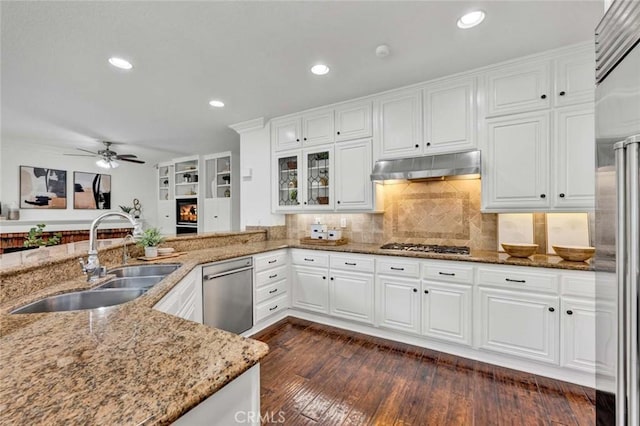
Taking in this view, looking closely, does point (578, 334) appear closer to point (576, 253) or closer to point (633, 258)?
point (576, 253)

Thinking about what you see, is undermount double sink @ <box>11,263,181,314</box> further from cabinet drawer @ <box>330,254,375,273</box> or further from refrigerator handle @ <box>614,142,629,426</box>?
refrigerator handle @ <box>614,142,629,426</box>

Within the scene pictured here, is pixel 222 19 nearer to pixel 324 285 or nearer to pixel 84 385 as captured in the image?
pixel 84 385

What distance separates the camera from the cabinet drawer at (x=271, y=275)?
9.66ft

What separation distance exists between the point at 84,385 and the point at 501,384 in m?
2.54

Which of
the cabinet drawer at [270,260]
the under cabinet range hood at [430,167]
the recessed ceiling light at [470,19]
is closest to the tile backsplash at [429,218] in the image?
the under cabinet range hood at [430,167]

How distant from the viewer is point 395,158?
9.61ft

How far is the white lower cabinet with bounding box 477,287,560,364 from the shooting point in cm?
204

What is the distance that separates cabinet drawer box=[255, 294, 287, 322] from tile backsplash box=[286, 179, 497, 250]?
1.17 meters

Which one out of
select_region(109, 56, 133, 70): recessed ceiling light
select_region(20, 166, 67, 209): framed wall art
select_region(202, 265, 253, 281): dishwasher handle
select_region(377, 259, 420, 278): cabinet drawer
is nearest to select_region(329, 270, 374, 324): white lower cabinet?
select_region(377, 259, 420, 278): cabinet drawer

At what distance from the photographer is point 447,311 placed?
7.88 ft

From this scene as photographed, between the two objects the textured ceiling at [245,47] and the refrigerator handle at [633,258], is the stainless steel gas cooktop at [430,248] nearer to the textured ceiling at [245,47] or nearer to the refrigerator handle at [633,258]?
the textured ceiling at [245,47]

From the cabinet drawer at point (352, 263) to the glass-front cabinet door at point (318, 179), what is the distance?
0.70m

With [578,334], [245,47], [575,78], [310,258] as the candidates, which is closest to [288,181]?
[310,258]

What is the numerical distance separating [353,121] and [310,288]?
2058 millimetres
